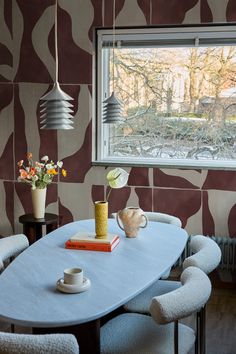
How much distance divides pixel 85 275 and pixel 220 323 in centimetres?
160

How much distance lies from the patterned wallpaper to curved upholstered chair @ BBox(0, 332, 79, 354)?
2.70 metres

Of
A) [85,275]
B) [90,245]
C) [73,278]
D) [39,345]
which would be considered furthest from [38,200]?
[39,345]

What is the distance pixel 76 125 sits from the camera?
4391 mm

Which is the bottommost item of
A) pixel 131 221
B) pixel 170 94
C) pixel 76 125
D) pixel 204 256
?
pixel 204 256

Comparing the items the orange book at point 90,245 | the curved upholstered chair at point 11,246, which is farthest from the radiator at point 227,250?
the curved upholstered chair at point 11,246

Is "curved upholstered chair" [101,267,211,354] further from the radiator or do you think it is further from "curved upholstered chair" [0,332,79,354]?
the radiator

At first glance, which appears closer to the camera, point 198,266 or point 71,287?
point 71,287

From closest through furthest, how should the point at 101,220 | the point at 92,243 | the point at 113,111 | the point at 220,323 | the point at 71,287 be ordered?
the point at 71,287
the point at 92,243
the point at 101,220
the point at 113,111
the point at 220,323

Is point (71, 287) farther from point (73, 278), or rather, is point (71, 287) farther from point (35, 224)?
point (35, 224)

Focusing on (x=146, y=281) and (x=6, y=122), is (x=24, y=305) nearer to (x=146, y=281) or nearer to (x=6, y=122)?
(x=146, y=281)

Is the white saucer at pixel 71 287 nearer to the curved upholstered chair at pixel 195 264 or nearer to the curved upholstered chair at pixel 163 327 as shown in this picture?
the curved upholstered chair at pixel 163 327

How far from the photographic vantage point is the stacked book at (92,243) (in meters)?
2.59

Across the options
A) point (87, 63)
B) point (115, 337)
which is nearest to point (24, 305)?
point (115, 337)

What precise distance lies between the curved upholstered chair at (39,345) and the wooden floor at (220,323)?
1578mm
